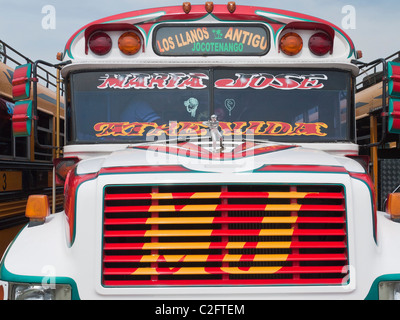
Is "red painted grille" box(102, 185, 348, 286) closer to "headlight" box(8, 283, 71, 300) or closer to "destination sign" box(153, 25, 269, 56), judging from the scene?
"headlight" box(8, 283, 71, 300)

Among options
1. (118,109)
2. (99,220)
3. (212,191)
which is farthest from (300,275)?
(118,109)

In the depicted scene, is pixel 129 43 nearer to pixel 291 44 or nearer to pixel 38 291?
pixel 291 44

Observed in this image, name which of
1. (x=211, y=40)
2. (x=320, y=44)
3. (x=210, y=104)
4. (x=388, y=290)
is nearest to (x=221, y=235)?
(x=388, y=290)

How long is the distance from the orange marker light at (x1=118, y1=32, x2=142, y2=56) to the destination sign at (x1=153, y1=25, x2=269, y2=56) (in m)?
0.12

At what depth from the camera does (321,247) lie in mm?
2100

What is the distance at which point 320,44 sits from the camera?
3.28 metres

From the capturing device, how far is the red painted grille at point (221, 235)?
2070 millimetres

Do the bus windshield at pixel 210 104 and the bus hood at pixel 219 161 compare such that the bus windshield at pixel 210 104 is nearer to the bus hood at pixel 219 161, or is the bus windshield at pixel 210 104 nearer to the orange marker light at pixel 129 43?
the orange marker light at pixel 129 43

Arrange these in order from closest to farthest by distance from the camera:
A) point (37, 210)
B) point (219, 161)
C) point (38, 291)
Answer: point (38, 291) → point (219, 161) → point (37, 210)

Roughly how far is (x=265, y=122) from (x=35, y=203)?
5.07ft

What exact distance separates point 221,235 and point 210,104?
1.32m

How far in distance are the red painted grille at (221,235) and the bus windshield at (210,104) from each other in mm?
1078

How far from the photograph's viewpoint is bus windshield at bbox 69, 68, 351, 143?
3170mm

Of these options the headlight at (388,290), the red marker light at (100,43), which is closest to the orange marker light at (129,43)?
the red marker light at (100,43)
